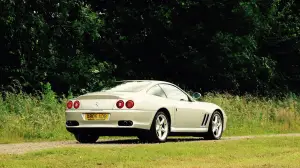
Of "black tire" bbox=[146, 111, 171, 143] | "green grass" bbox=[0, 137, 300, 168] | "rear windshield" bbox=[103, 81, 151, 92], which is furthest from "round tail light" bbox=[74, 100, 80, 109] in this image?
"green grass" bbox=[0, 137, 300, 168]

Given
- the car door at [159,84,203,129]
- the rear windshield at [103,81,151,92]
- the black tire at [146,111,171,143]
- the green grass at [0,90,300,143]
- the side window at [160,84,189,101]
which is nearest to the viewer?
the black tire at [146,111,171,143]

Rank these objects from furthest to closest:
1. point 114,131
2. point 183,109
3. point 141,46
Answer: point 141,46 → point 183,109 → point 114,131

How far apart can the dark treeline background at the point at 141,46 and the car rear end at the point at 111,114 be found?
16.1 m

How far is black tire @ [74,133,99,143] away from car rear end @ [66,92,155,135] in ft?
2.60

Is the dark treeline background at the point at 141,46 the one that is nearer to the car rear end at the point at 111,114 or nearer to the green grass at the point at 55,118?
the green grass at the point at 55,118

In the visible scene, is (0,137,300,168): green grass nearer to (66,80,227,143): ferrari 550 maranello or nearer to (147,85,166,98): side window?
(66,80,227,143): ferrari 550 maranello

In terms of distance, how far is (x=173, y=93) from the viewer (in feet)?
55.0

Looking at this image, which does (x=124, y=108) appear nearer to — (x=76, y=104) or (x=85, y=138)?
(x=76, y=104)

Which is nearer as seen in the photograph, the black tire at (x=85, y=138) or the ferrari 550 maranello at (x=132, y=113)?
the ferrari 550 maranello at (x=132, y=113)

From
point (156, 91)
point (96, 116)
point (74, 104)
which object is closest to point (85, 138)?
point (74, 104)

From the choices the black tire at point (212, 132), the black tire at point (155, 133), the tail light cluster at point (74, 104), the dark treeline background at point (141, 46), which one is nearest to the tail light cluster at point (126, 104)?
the black tire at point (155, 133)

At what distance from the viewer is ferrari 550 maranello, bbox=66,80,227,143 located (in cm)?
1510

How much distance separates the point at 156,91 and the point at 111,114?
1440 mm

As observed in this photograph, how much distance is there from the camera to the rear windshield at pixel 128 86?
52.2 feet
